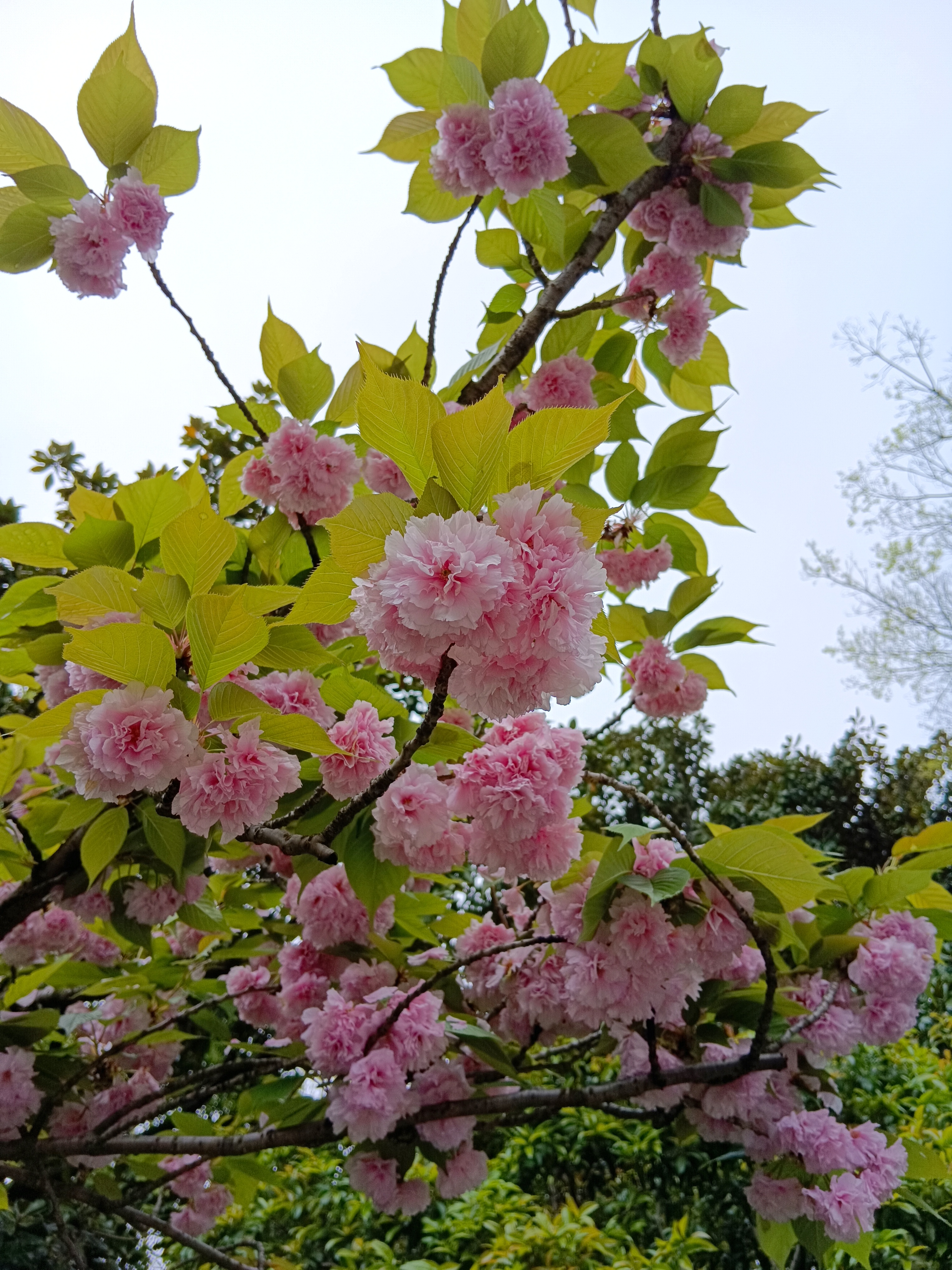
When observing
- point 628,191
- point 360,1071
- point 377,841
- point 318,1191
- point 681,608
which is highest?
point 628,191

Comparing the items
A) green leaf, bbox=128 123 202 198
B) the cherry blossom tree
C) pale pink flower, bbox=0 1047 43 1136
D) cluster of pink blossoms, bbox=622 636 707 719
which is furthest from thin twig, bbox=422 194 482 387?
pale pink flower, bbox=0 1047 43 1136

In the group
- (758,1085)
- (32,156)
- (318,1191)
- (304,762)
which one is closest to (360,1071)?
(304,762)

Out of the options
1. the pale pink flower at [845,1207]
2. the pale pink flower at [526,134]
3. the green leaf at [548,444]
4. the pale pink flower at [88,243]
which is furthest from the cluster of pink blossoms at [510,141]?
the pale pink flower at [845,1207]

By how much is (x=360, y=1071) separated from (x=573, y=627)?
3.21 ft

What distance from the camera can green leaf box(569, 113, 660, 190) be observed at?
4.42ft

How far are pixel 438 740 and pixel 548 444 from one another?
567 mm

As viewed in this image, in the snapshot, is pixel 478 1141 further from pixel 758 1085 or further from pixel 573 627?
pixel 573 627

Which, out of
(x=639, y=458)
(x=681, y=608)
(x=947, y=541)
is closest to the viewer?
(x=639, y=458)

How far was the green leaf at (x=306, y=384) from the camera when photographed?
130 centimetres

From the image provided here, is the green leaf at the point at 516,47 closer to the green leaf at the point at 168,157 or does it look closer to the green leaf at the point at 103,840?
the green leaf at the point at 168,157

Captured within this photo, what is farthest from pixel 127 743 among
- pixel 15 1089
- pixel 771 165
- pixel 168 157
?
pixel 771 165

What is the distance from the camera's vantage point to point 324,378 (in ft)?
4.31

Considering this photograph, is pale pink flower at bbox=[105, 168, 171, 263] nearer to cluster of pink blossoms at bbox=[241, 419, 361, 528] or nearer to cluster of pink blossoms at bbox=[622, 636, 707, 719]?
cluster of pink blossoms at bbox=[241, 419, 361, 528]

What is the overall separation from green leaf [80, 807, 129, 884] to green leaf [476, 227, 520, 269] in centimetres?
122
